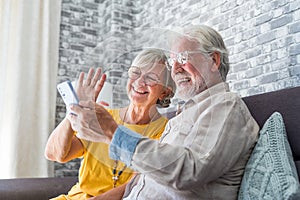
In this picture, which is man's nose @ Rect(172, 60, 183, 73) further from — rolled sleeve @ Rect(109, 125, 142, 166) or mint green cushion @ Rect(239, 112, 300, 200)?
mint green cushion @ Rect(239, 112, 300, 200)

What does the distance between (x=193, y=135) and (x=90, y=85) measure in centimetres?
30

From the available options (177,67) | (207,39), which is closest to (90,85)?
(177,67)

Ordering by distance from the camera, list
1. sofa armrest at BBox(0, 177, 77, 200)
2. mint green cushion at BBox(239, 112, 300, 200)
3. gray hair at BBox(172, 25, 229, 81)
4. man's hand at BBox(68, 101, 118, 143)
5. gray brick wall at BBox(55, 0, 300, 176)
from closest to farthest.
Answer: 1. man's hand at BBox(68, 101, 118, 143)
2. mint green cushion at BBox(239, 112, 300, 200)
3. gray hair at BBox(172, 25, 229, 81)
4. sofa armrest at BBox(0, 177, 77, 200)
5. gray brick wall at BBox(55, 0, 300, 176)

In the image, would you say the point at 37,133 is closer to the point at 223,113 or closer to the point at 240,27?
the point at 240,27

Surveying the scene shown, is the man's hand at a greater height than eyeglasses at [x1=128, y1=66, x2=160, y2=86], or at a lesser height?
lesser

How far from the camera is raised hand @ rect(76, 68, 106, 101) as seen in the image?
96 cm

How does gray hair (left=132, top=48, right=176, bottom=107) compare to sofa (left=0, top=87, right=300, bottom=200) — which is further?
sofa (left=0, top=87, right=300, bottom=200)

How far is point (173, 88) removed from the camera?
3.63ft

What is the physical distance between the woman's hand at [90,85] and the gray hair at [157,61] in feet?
0.36

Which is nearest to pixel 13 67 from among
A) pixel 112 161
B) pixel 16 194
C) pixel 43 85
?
pixel 43 85

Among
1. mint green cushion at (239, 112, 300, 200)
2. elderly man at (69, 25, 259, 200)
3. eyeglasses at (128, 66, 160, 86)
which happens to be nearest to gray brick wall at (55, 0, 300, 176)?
eyeglasses at (128, 66, 160, 86)

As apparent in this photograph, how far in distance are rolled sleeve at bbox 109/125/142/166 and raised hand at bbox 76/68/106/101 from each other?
11 centimetres

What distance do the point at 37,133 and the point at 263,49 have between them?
1.79 meters

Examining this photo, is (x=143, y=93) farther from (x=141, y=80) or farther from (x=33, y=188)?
(x=33, y=188)
